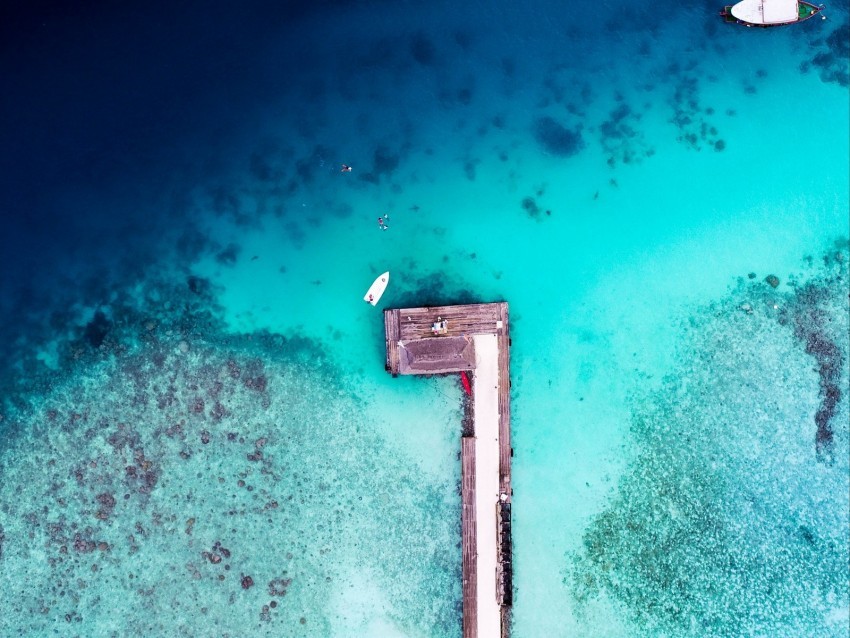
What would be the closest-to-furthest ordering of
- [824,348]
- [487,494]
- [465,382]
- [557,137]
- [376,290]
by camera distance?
[487,494]
[465,382]
[376,290]
[824,348]
[557,137]

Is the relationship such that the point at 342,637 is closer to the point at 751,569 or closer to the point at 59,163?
the point at 751,569

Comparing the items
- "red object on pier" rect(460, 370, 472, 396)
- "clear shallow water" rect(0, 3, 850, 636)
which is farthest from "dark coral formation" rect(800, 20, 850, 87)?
"red object on pier" rect(460, 370, 472, 396)

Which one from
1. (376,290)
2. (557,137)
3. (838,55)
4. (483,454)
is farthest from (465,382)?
(838,55)

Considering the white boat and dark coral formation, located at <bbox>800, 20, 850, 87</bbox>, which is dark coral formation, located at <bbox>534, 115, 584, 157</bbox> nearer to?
the white boat

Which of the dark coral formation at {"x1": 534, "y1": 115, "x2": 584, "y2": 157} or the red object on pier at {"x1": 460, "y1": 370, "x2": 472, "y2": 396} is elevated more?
the dark coral formation at {"x1": 534, "y1": 115, "x2": 584, "y2": 157}

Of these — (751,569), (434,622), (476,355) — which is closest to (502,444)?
(476,355)

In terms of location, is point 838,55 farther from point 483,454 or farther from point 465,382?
point 483,454

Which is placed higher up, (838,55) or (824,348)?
(838,55)
